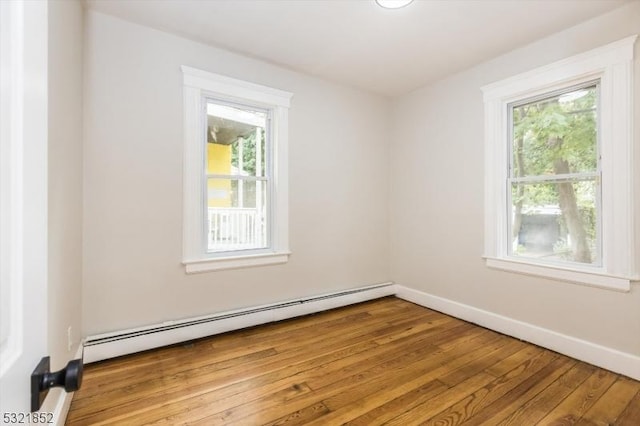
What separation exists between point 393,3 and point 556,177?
78.6 inches

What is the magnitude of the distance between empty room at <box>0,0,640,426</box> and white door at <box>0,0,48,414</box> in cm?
107

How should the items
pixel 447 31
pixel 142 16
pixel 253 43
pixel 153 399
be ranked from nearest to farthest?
pixel 153 399
pixel 142 16
pixel 447 31
pixel 253 43

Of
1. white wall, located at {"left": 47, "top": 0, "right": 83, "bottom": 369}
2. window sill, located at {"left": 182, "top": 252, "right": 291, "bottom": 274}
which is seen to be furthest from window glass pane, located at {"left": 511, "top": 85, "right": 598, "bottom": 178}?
white wall, located at {"left": 47, "top": 0, "right": 83, "bottom": 369}

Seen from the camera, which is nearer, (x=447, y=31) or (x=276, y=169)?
(x=447, y=31)

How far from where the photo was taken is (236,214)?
10.1ft

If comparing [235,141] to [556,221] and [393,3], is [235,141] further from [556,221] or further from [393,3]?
[556,221]

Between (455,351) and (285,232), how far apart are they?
1895 mm

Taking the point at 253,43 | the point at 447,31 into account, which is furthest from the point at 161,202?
the point at 447,31

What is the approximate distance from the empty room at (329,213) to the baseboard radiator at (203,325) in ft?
0.06

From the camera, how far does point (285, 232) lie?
126 inches

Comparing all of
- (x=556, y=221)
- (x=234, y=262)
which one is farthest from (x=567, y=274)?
(x=234, y=262)

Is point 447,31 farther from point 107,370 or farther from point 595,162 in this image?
point 107,370

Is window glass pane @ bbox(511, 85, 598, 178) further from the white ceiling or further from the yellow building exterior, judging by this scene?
the yellow building exterior

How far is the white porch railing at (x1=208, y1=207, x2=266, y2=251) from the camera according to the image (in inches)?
116
